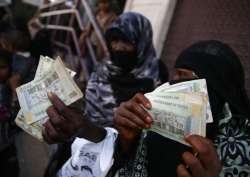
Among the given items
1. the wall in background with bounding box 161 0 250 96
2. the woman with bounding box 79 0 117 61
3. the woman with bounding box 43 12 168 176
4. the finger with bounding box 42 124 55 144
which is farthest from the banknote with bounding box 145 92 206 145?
the woman with bounding box 79 0 117 61

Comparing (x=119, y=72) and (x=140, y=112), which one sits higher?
(x=140, y=112)

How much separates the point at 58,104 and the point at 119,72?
61.4 inches

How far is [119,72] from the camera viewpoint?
315 centimetres

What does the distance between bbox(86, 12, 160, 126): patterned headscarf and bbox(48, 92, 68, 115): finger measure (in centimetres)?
139

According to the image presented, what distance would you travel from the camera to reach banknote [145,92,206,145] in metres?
1.43

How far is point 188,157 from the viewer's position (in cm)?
132

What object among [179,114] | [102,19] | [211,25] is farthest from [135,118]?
[102,19]

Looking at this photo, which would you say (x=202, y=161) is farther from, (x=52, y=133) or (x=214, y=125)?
(x=52, y=133)

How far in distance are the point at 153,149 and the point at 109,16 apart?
12.5 ft

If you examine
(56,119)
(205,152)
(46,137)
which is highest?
(205,152)

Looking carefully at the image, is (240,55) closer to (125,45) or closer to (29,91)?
(125,45)

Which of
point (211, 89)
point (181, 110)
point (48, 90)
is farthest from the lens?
point (211, 89)

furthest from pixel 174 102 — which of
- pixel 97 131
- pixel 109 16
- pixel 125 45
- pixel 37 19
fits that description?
pixel 37 19

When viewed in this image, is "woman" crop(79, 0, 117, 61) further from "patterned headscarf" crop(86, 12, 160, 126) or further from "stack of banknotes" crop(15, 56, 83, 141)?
"stack of banknotes" crop(15, 56, 83, 141)
